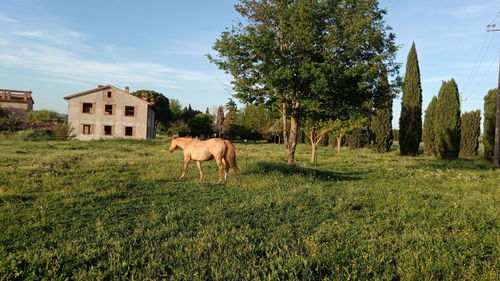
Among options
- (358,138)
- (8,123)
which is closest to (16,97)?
(8,123)

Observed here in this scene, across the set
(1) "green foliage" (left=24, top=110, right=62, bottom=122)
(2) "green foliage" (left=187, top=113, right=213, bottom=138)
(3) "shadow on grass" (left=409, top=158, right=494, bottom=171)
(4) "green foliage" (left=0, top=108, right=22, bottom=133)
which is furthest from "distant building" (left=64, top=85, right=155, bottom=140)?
(3) "shadow on grass" (left=409, top=158, right=494, bottom=171)

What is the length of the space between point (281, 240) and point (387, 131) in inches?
1443

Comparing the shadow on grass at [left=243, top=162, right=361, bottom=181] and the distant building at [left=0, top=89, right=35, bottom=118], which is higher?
the distant building at [left=0, top=89, right=35, bottom=118]

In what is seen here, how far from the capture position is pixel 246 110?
68.9 metres

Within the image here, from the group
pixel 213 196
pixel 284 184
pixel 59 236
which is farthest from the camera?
pixel 284 184

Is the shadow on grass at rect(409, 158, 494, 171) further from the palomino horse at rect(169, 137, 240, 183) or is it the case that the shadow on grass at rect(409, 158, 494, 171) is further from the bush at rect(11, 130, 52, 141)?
the bush at rect(11, 130, 52, 141)

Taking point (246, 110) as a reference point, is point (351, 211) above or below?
below

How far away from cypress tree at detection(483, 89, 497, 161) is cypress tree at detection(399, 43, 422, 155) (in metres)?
6.54

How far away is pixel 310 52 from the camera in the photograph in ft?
43.9

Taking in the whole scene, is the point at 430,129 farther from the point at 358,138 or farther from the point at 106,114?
the point at 106,114

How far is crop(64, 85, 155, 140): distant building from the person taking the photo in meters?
41.7

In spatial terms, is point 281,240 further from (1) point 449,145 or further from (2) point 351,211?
(1) point 449,145

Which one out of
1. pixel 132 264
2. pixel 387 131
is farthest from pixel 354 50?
pixel 387 131

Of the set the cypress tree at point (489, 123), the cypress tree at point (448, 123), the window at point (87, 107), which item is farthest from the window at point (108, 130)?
the cypress tree at point (489, 123)
